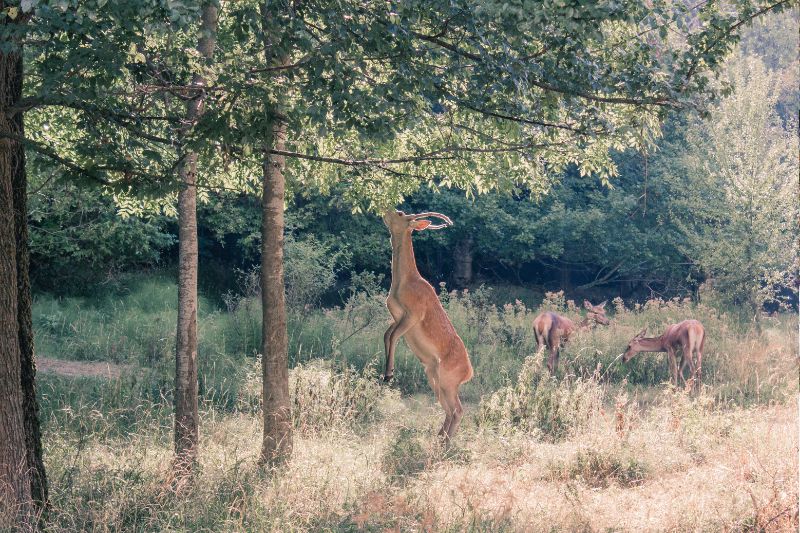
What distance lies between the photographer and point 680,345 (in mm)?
13828

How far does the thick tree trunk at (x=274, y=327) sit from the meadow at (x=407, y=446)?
0.22 metres

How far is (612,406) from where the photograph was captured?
1226cm

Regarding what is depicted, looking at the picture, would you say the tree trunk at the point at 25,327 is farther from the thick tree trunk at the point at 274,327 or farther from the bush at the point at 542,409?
the bush at the point at 542,409

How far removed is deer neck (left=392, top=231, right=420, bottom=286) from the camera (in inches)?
345

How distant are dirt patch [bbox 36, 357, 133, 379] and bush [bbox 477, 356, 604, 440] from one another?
5131mm

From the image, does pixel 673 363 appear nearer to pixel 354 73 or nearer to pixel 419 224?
pixel 419 224

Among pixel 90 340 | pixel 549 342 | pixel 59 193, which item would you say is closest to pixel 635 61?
pixel 549 342

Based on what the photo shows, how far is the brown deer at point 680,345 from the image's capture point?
1365cm

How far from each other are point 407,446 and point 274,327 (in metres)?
1.67

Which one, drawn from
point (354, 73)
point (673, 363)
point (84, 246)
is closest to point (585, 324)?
point (673, 363)

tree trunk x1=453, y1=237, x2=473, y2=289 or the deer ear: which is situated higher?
the deer ear

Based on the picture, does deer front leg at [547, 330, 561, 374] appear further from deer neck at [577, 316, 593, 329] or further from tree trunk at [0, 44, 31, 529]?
tree trunk at [0, 44, 31, 529]

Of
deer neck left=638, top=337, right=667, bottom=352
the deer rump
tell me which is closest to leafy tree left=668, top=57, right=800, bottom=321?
deer neck left=638, top=337, right=667, bottom=352

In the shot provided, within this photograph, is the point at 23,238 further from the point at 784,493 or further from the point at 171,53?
the point at 784,493
